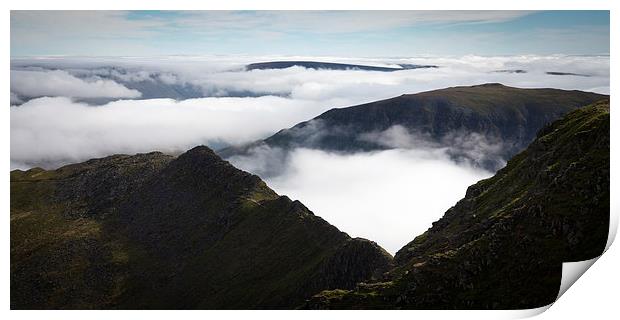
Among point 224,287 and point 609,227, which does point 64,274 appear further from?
point 609,227

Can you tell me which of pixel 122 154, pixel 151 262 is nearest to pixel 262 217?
pixel 151 262

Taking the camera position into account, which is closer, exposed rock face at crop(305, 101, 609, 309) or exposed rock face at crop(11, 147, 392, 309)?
exposed rock face at crop(305, 101, 609, 309)

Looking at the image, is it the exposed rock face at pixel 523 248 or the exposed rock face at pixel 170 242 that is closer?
the exposed rock face at pixel 523 248

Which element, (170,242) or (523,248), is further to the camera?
(170,242)

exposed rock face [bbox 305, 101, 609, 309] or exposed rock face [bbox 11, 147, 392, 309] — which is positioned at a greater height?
exposed rock face [bbox 305, 101, 609, 309]

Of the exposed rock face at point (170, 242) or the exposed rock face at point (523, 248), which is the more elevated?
the exposed rock face at point (523, 248)
